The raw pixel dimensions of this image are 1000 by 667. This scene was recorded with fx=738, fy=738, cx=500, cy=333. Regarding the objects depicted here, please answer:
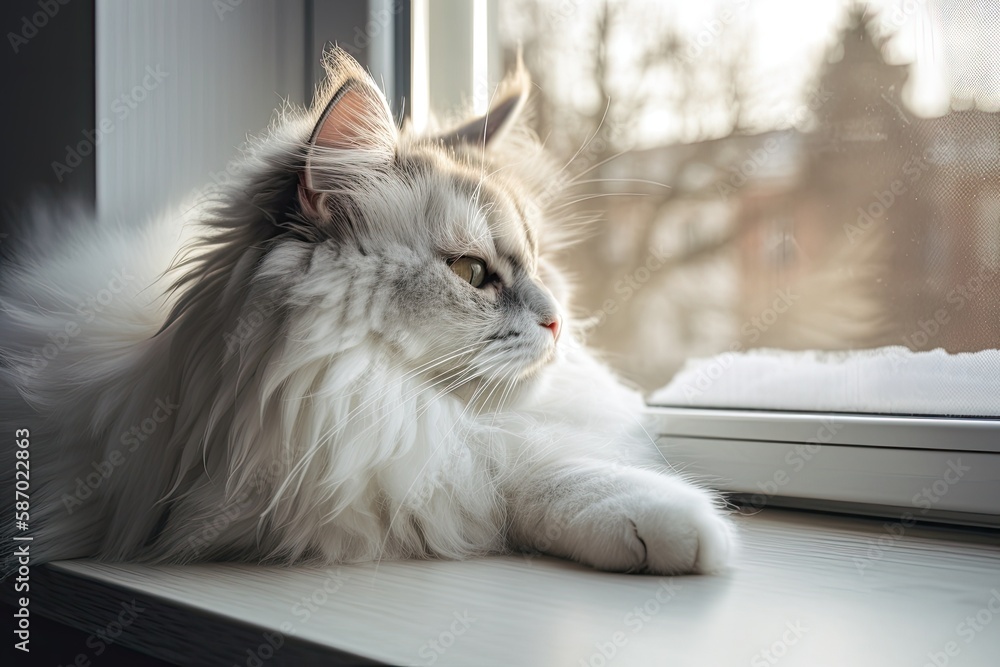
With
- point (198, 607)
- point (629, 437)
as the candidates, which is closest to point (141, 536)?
point (198, 607)

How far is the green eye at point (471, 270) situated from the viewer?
3.26 ft

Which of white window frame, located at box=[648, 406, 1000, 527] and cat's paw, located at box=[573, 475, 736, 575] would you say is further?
white window frame, located at box=[648, 406, 1000, 527]

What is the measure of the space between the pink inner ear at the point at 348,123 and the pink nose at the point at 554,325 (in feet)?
1.14

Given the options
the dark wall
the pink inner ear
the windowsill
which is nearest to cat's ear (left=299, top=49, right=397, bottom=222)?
the pink inner ear

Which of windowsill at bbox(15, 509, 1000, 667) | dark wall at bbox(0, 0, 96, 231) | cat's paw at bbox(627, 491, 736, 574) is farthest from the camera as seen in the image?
dark wall at bbox(0, 0, 96, 231)

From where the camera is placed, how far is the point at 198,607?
711 millimetres

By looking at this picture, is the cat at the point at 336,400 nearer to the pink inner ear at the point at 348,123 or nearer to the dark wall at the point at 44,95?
the pink inner ear at the point at 348,123

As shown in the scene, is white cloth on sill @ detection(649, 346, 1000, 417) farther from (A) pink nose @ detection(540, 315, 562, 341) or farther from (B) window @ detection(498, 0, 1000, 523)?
(A) pink nose @ detection(540, 315, 562, 341)

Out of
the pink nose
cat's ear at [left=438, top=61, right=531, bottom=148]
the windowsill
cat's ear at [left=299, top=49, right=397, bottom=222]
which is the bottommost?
the windowsill

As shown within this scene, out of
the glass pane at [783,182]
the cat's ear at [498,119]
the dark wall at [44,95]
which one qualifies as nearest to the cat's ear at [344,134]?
the cat's ear at [498,119]

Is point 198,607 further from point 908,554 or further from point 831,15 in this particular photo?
point 831,15

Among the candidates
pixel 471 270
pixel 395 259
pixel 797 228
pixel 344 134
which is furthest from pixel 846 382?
pixel 344 134

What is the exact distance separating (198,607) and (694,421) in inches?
35.3

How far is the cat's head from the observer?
0.89 meters
